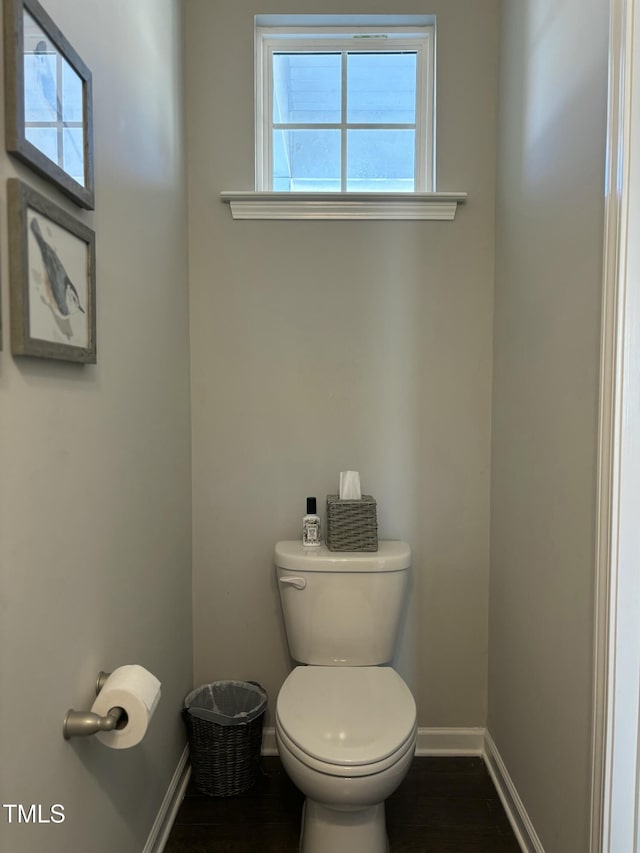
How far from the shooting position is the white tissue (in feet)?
5.90

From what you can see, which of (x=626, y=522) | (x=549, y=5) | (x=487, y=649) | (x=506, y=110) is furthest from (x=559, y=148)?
(x=487, y=649)

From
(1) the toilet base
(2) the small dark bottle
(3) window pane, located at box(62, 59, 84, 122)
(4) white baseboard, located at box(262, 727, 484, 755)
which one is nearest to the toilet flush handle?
(2) the small dark bottle

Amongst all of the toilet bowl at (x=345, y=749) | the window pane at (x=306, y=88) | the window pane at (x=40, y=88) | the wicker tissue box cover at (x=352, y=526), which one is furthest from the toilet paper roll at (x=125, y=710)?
the window pane at (x=306, y=88)

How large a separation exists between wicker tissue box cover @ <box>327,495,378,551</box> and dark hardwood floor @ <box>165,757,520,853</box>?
0.77m

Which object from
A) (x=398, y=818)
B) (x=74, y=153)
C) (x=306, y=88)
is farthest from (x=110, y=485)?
(x=306, y=88)

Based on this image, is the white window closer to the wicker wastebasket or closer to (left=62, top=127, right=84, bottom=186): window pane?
(left=62, top=127, right=84, bottom=186): window pane

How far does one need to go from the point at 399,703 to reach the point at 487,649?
0.63m

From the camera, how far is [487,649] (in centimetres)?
192

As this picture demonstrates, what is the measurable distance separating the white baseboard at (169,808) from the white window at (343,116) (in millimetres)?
1889

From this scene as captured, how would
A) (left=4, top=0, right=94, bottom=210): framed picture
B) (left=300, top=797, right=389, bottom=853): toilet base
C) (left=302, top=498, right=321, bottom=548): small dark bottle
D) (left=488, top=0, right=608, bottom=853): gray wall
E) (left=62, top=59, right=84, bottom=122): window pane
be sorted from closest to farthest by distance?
(left=4, top=0, right=94, bottom=210): framed picture, (left=62, top=59, right=84, bottom=122): window pane, (left=488, top=0, right=608, bottom=853): gray wall, (left=300, top=797, right=389, bottom=853): toilet base, (left=302, top=498, right=321, bottom=548): small dark bottle

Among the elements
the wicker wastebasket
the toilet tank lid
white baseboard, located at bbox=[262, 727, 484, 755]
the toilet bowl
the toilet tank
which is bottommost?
white baseboard, located at bbox=[262, 727, 484, 755]

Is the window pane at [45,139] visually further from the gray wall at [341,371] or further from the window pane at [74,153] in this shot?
the gray wall at [341,371]

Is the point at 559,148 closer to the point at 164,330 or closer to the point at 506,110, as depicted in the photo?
the point at 506,110

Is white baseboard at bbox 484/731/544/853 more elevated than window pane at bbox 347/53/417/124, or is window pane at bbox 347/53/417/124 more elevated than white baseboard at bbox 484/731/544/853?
window pane at bbox 347/53/417/124
